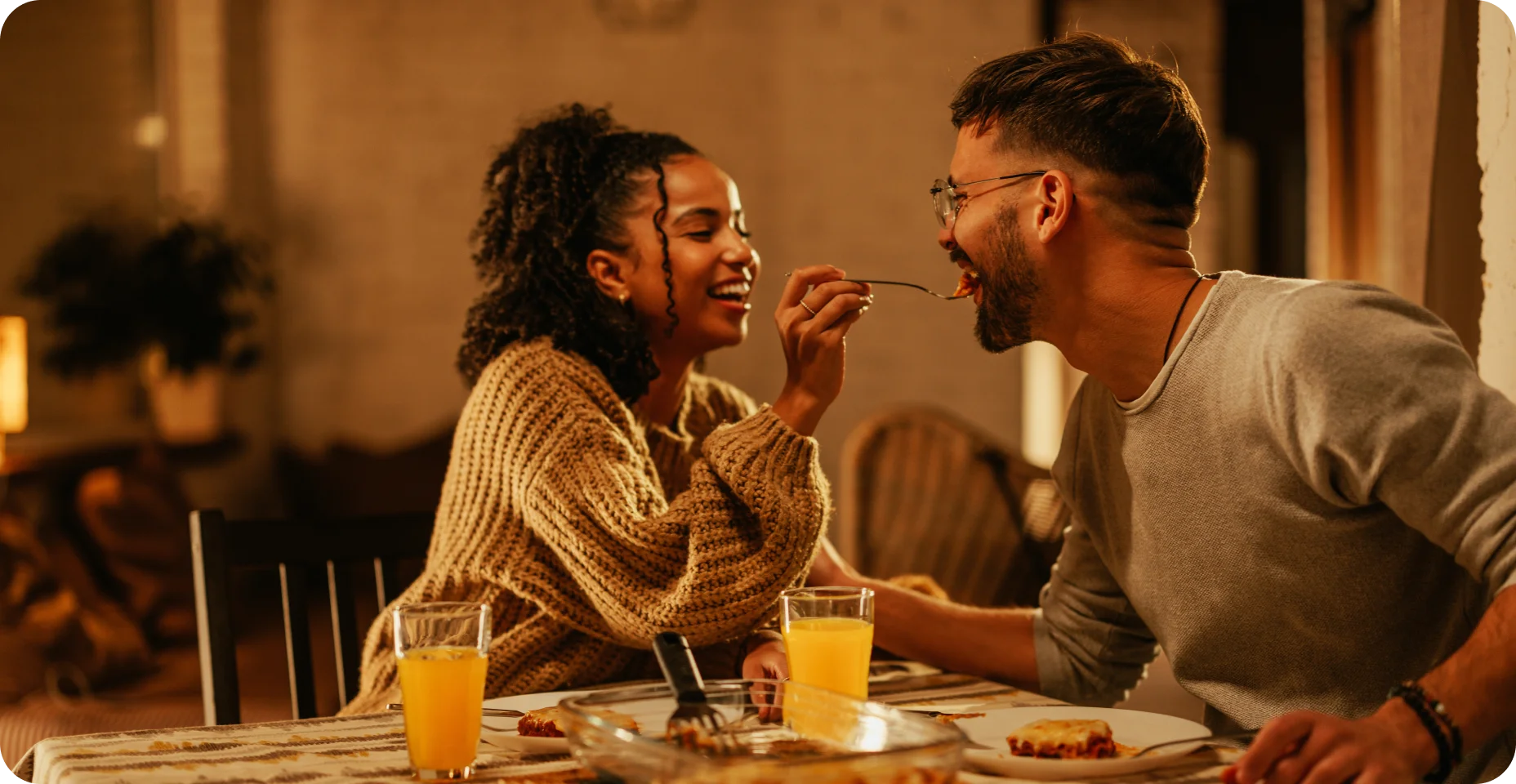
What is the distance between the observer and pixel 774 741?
3.19 feet

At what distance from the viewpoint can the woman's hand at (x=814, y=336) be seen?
1.47 metres

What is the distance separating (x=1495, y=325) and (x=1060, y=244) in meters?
0.70

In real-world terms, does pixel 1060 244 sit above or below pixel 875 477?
above

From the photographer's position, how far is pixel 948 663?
151 centimetres

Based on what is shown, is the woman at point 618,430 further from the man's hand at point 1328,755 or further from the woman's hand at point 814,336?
the man's hand at point 1328,755

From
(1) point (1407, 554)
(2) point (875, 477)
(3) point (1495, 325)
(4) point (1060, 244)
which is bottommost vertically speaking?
(2) point (875, 477)

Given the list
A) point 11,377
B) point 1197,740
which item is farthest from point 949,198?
point 11,377

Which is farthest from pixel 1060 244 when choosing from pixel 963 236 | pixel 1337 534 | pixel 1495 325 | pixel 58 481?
pixel 58 481

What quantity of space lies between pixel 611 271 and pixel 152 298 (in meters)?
2.75

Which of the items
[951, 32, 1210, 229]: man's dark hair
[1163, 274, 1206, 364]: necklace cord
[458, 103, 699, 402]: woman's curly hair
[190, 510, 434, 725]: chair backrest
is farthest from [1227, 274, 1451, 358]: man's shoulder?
[190, 510, 434, 725]: chair backrest

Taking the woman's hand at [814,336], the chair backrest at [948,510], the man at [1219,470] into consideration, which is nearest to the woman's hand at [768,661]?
the man at [1219,470]

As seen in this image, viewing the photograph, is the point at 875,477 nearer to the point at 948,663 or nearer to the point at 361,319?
the point at 948,663

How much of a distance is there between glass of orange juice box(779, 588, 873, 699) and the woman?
204mm

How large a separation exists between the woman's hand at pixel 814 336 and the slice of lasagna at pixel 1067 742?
0.50 m
